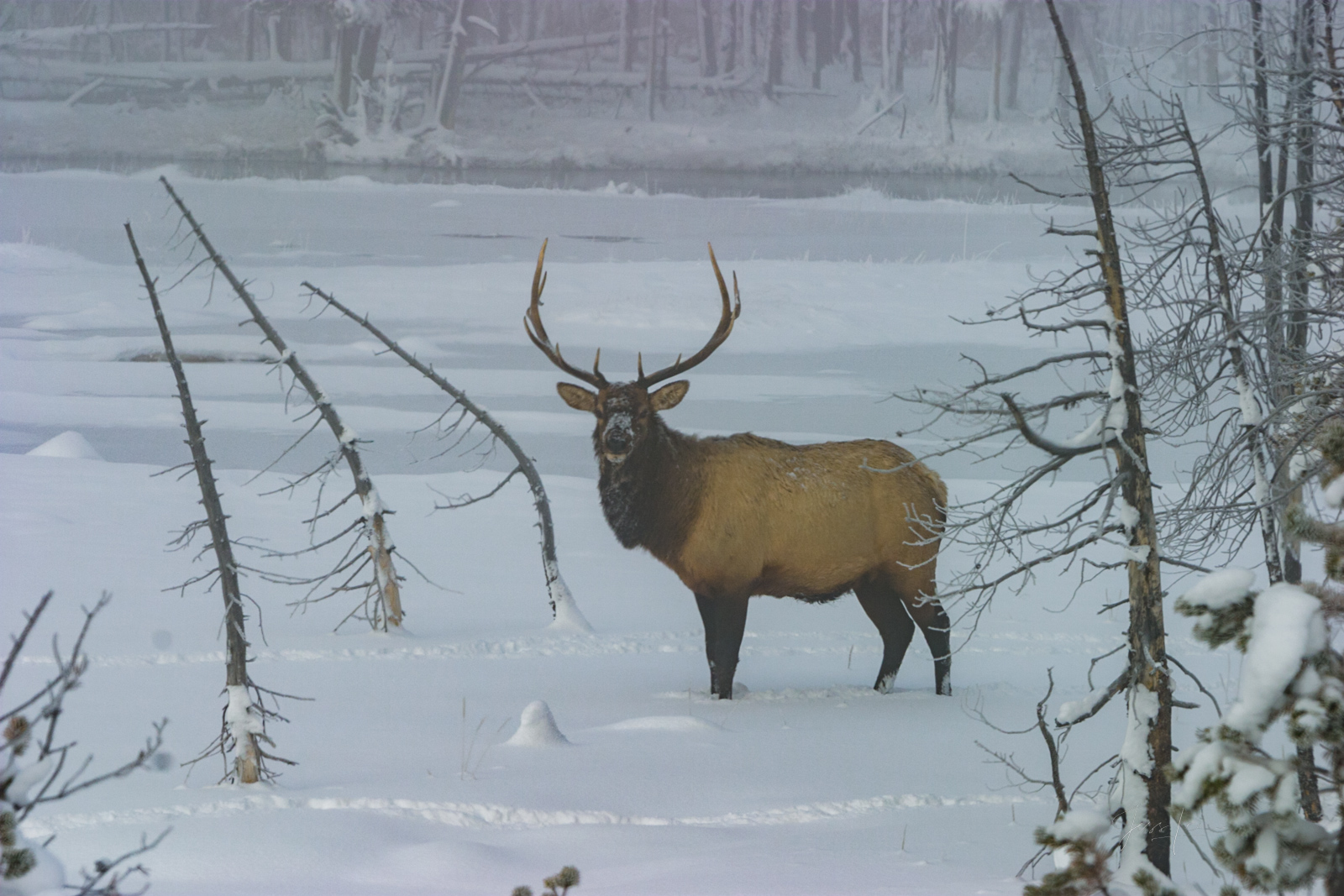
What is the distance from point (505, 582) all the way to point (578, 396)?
394cm

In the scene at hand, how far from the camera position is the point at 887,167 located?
45.8 ft

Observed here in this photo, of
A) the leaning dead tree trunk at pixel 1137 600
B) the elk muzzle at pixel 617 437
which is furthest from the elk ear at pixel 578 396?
the leaning dead tree trunk at pixel 1137 600

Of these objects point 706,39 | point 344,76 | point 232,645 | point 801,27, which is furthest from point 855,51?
point 232,645

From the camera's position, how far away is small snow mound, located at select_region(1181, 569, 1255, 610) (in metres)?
2.07

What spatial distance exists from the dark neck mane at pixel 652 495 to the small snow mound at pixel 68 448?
277 inches

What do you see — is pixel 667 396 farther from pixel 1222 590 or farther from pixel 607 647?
pixel 1222 590

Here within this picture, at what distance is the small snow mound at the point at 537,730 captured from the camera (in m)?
5.32

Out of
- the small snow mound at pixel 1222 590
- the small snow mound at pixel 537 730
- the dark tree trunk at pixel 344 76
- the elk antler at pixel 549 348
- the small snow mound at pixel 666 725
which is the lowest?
the small snow mound at pixel 666 725

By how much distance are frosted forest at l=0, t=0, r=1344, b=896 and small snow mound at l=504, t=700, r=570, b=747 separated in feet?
0.14

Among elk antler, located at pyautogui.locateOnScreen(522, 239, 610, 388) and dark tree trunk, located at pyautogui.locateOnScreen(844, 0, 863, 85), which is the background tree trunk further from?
elk antler, located at pyautogui.locateOnScreen(522, 239, 610, 388)

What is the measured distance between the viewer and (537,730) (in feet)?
17.5

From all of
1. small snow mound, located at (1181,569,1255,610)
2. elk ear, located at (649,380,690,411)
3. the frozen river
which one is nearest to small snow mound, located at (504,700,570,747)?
elk ear, located at (649,380,690,411)

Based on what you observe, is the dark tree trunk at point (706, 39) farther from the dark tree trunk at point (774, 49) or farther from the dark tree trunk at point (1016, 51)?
the dark tree trunk at point (1016, 51)

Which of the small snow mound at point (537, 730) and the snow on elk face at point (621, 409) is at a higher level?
the snow on elk face at point (621, 409)
